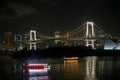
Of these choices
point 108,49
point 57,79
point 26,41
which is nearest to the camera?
point 57,79

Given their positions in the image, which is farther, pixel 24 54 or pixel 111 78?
pixel 24 54

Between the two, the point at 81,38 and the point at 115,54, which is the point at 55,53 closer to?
the point at 81,38

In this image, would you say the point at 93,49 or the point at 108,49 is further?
the point at 108,49

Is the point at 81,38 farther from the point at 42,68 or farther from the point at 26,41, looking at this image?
the point at 42,68

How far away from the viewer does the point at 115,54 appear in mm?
62750

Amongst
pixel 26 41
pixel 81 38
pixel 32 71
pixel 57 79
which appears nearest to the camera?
pixel 57 79

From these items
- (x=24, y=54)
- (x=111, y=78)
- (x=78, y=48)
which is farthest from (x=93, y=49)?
(x=111, y=78)

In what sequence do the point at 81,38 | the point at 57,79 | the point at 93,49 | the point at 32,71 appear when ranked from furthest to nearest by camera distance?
the point at 93,49 → the point at 81,38 → the point at 32,71 → the point at 57,79

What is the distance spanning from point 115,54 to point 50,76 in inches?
1577

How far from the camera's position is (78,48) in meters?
59.6

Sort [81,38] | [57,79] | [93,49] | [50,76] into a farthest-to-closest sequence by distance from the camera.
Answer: [93,49] < [81,38] < [50,76] < [57,79]

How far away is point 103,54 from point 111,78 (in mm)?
39790

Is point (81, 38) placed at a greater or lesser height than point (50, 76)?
greater

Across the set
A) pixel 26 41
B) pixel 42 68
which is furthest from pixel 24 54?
pixel 42 68
